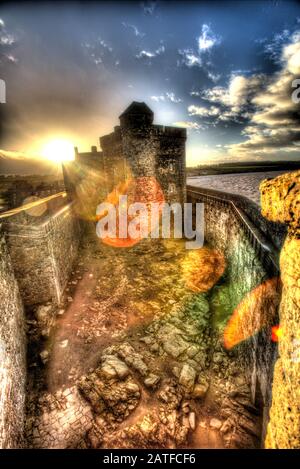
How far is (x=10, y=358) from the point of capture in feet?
14.3

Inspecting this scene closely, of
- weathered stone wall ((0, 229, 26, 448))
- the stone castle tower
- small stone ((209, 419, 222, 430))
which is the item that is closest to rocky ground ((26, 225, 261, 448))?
small stone ((209, 419, 222, 430))

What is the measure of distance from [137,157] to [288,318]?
1246cm

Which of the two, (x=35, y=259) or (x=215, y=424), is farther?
(x=35, y=259)

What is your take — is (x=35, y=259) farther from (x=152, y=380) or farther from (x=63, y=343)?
(x=152, y=380)

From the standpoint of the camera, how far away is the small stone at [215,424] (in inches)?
166

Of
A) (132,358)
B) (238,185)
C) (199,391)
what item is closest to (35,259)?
(132,358)

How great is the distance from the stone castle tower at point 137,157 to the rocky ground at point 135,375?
787cm

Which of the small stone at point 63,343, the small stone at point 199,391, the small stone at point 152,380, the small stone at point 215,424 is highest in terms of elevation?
the small stone at point 63,343

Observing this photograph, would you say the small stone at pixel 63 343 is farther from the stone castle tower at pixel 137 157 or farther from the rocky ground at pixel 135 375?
the stone castle tower at pixel 137 157

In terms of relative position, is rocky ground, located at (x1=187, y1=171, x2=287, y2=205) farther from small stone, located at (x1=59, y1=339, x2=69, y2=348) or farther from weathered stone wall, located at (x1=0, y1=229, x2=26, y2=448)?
small stone, located at (x1=59, y1=339, x2=69, y2=348)

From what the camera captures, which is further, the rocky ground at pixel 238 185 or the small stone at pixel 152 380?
the rocky ground at pixel 238 185

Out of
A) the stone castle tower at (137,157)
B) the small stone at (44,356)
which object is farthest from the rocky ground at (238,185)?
the small stone at (44,356)

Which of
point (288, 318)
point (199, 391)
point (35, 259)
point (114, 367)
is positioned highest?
point (288, 318)

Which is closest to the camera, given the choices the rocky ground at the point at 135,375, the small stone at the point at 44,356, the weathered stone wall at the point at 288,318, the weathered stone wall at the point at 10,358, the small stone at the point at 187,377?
the weathered stone wall at the point at 288,318
